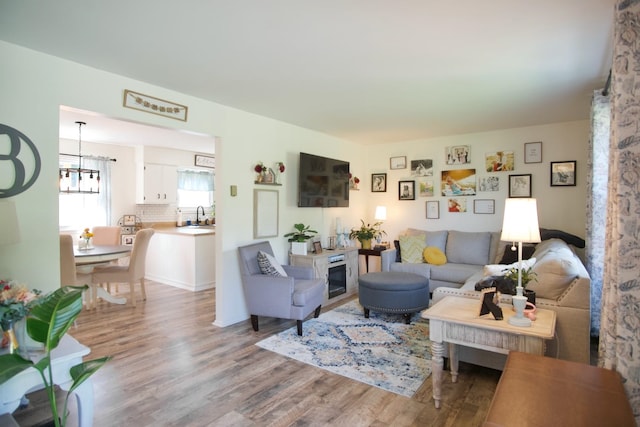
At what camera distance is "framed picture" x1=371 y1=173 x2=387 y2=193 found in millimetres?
6246

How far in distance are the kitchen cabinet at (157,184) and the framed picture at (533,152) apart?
240 inches

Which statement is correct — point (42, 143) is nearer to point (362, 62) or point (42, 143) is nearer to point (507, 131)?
point (362, 62)

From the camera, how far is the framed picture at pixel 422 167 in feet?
18.9

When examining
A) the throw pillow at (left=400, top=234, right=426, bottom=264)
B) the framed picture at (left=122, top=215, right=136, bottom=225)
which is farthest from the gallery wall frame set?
the framed picture at (left=122, top=215, right=136, bottom=225)

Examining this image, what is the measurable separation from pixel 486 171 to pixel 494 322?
361cm

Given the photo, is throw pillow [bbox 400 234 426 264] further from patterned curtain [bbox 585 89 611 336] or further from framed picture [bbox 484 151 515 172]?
patterned curtain [bbox 585 89 611 336]

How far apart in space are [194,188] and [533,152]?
20.2ft

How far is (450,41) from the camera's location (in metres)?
2.41

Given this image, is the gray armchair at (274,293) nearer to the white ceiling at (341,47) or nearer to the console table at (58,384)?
the white ceiling at (341,47)

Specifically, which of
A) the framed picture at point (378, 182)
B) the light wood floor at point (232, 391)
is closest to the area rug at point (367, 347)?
the light wood floor at point (232, 391)

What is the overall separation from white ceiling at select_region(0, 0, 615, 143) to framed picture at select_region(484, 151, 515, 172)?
3.98ft

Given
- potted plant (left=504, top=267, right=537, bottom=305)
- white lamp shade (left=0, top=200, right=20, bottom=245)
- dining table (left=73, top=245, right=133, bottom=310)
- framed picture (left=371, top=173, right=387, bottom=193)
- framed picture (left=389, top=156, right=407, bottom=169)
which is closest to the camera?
white lamp shade (left=0, top=200, right=20, bottom=245)

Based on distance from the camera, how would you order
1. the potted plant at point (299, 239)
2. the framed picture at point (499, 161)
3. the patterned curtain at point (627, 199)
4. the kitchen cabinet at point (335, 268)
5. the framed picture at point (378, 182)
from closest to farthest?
1. the patterned curtain at point (627, 199)
2. the kitchen cabinet at point (335, 268)
3. the potted plant at point (299, 239)
4. the framed picture at point (499, 161)
5. the framed picture at point (378, 182)

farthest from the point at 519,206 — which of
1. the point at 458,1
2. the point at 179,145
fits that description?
the point at 179,145
